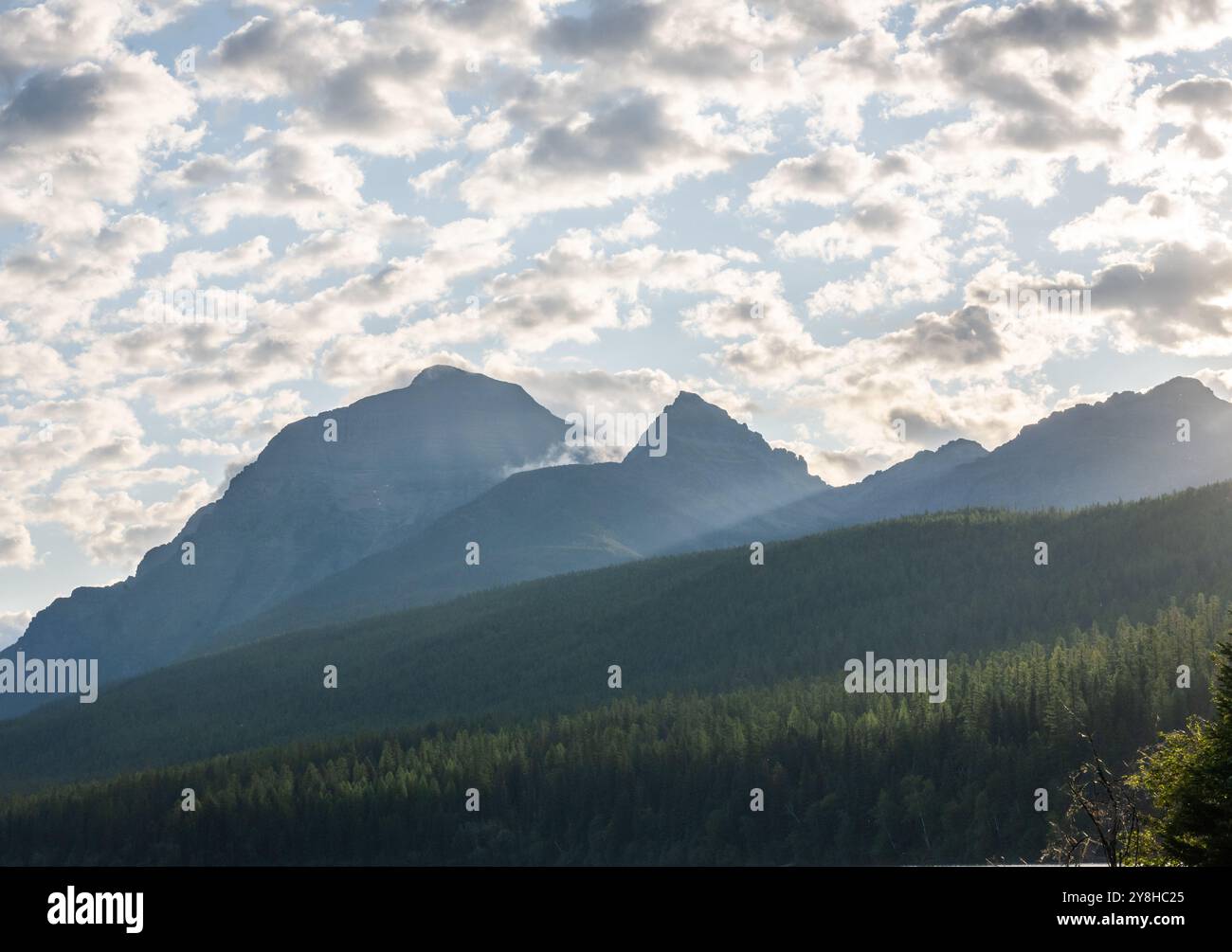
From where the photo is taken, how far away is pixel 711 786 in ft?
555

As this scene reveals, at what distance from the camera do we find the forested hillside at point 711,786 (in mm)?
148625

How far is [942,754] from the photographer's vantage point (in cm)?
15712

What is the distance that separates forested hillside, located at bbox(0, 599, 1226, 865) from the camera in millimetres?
148625

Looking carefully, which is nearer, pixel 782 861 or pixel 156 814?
pixel 782 861

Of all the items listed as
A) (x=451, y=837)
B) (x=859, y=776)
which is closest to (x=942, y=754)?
(x=859, y=776)

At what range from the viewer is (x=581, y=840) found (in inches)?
6796
